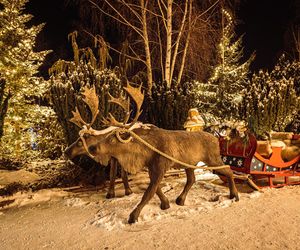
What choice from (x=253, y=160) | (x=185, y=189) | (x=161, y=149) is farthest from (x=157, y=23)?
(x=161, y=149)

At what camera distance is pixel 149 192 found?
4.58 metres

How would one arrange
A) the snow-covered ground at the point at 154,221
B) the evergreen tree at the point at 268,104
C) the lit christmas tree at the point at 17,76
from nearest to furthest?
the snow-covered ground at the point at 154,221 < the evergreen tree at the point at 268,104 < the lit christmas tree at the point at 17,76

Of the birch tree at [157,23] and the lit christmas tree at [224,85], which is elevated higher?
the birch tree at [157,23]

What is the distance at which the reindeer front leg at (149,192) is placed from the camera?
14.9 ft

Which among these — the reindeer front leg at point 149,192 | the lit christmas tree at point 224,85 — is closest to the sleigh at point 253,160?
the reindeer front leg at point 149,192

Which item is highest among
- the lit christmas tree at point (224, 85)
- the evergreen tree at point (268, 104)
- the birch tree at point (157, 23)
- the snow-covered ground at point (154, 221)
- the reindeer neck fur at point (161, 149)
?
the birch tree at point (157, 23)

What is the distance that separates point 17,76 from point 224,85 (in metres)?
9.75

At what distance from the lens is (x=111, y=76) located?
7781mm

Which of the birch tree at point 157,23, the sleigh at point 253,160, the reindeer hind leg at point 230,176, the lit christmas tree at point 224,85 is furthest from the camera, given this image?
the lit christmas tree at point 224,85

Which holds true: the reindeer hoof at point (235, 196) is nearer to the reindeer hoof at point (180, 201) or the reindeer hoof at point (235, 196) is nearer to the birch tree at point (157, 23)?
the reindeer hoof at point (180, 201)

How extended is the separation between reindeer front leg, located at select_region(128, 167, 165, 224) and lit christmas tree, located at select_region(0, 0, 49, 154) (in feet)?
25.5

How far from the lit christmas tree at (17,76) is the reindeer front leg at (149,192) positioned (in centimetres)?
776

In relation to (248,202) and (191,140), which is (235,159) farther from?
(191,140)

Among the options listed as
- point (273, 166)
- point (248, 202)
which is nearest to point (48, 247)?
point (248, 202)
